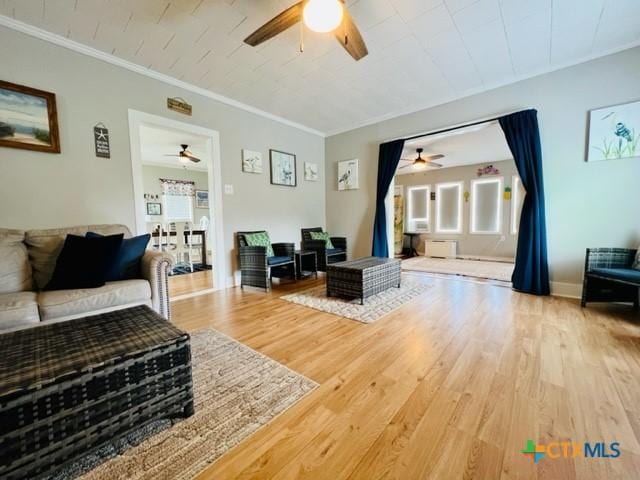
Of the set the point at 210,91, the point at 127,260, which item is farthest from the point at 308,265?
the point at 210,91

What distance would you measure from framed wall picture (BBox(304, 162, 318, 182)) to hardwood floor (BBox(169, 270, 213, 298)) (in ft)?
8.26

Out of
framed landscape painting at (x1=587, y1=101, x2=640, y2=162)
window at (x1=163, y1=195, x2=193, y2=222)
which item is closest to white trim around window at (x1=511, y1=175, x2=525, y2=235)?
framed landscape painting at (x1=587, y1=101, x2=640, y2=162)

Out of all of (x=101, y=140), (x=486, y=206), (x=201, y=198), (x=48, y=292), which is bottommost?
(x=48, y=292)

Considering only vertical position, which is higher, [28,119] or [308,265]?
[28,119]

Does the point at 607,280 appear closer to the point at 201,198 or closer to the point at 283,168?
the point at 283,168

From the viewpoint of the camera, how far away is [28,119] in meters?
2.28

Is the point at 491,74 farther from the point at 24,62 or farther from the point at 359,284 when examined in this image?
the point at 24,62

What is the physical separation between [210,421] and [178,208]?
709 centimetres

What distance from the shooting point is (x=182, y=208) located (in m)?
7.29

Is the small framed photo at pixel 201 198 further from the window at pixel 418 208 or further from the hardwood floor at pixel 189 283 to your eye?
the window at pixel 418 208

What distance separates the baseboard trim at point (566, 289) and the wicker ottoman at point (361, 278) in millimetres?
1883

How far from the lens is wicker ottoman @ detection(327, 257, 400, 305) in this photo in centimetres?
281

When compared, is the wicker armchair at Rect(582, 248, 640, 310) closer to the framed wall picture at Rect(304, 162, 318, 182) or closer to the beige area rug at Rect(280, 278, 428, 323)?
the beige area rug at Rect(280, 278, 428, 323)

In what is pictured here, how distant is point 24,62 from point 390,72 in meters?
3.49
